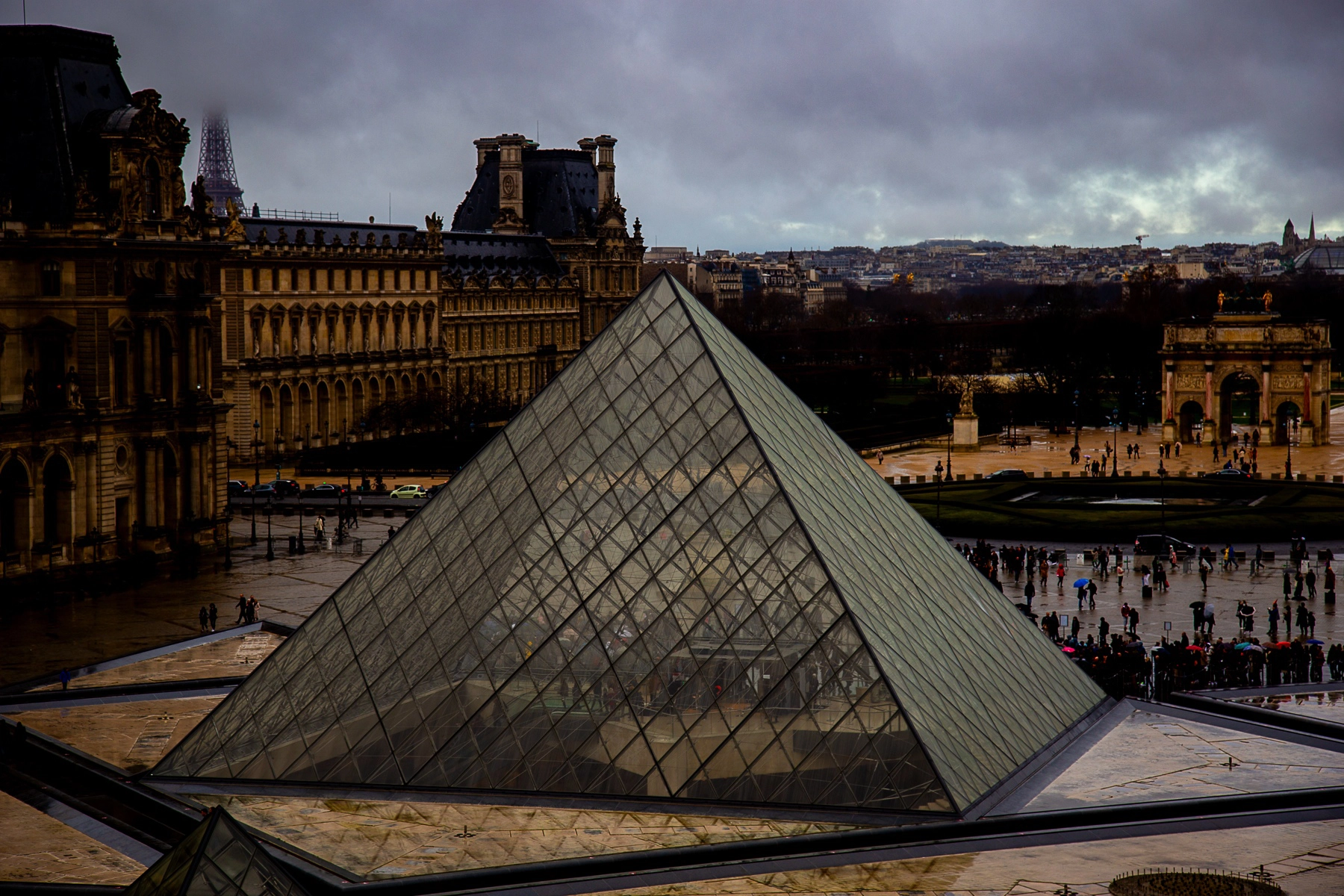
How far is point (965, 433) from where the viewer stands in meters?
79.1

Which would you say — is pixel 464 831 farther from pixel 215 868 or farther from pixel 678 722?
pixel 215 868

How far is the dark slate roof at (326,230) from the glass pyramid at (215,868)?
2494 inches

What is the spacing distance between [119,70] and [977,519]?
93.3 feet

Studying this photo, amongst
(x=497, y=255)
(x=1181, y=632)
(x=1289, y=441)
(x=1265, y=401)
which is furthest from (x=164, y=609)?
(x=497, y=255)

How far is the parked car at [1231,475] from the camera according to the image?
63062 millimetres

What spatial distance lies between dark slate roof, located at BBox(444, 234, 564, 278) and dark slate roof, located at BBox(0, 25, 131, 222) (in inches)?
1797

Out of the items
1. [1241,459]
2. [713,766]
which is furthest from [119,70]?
[1241,459]

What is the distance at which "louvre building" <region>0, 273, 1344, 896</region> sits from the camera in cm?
1888

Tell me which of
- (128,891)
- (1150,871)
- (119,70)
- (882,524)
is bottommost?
(1150,871)

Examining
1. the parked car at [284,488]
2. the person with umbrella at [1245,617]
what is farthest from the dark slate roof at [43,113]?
the person with umbrella at [1245,617]

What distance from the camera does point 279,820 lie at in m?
20.1

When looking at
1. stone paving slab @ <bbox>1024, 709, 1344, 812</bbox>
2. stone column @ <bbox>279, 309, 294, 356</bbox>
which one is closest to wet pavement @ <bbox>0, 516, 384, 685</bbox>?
stone paving slab @ <bbox>1024, 709, 1344, 812</bbox>

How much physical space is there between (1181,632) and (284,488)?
35635 millimetres

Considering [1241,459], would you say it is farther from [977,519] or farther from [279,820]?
[279,820]
